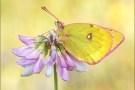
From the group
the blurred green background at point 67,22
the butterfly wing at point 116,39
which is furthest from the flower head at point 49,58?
the blurred green background at point 67,22

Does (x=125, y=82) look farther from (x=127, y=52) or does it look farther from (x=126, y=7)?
(x=126, y=7)

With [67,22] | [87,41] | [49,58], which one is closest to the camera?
[49,58]

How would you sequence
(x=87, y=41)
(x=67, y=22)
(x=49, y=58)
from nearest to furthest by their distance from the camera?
1. (x=49, y=58)
2. (x=87, y=41)
3. (x=67, y=22)

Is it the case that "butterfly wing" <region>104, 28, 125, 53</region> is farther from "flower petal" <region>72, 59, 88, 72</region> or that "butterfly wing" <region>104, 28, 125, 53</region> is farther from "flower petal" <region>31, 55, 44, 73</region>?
"flower petal" <region>31, 55, 44, 73</region>

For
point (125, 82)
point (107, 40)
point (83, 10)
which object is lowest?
point (125, 82)

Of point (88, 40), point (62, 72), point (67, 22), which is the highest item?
point (67, 22)

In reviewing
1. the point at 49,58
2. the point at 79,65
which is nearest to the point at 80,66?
the point at 79,65

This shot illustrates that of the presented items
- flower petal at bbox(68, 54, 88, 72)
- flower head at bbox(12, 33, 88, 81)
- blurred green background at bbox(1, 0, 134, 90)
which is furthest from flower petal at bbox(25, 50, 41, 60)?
blurred green background at bbox(1, 0, 134, 90)

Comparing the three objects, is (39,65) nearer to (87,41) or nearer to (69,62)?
(69,62)

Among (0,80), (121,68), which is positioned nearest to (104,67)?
(121,68)
